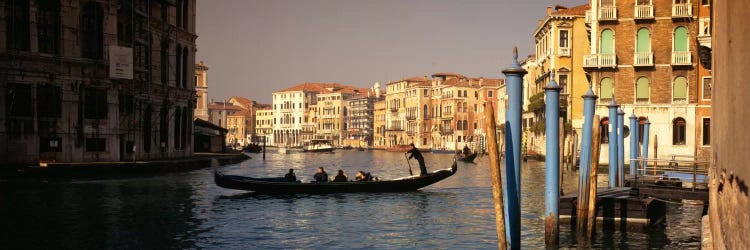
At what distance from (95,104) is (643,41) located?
76.3ft

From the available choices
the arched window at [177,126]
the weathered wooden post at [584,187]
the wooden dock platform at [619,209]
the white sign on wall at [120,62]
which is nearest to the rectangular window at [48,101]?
the white sign on wall at [120,62]

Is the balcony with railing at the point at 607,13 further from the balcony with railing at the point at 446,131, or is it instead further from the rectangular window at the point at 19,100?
the balcony with railing at the point at 446,131

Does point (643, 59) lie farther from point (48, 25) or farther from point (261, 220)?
point (48, 25)

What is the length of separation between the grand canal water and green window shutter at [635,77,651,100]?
32.9 ft

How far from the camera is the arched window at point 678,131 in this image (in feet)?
109

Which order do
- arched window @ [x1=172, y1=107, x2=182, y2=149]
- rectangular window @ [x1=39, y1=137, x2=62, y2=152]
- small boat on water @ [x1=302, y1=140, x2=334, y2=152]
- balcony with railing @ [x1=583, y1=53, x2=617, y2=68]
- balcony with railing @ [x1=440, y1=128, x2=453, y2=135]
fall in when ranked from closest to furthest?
rectangular window @ [x1=39, y1=137, x2=62, y2=152] < balcony with railing @ [x1=583, y1=53, x2=617, y2=68] < arched window @ [x1=172, y1=107, x2=182, y2=149] < small boat on water @ [x1=302, y1=140, x2=334, y2=152] < balcony with railing @ [x1=440, y1=128, x2=453, y2=135]

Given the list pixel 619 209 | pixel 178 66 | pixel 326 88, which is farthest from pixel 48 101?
pixel 326 88

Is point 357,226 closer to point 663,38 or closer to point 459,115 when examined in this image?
point 663,38

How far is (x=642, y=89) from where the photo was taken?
33.9m

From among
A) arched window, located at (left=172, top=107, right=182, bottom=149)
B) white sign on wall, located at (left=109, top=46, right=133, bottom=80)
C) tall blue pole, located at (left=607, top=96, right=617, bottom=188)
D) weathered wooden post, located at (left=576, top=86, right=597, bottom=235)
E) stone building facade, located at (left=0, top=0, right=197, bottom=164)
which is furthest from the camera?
arched window, located at (left=172, top=107, right=182, bottom=149)

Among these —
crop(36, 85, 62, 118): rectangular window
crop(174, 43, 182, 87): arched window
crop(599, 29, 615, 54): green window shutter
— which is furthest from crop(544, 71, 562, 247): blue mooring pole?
crop(174, 43, 182, 87): arched window

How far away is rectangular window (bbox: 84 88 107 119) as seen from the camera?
29656mm

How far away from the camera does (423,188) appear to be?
26984 millimetres

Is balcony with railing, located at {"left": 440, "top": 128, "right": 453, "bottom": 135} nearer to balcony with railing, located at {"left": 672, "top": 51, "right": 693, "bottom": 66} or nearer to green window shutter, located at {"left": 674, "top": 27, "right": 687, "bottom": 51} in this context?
green window shutter, located at {"left": 674, "top": 27, "right": 687, "bottom": 51}
